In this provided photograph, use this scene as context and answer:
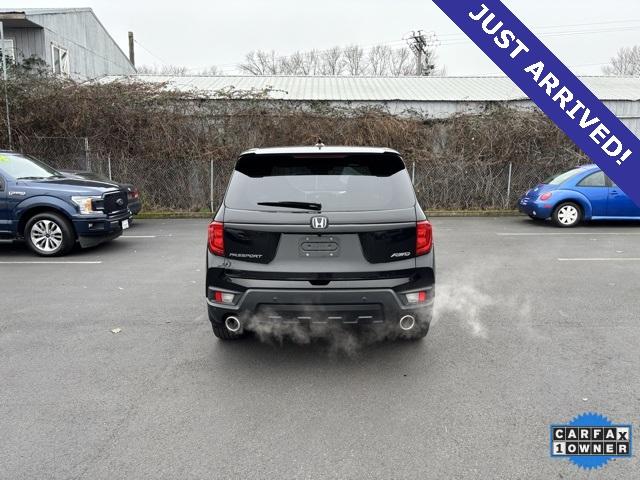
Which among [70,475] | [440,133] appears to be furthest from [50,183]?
[440,133]

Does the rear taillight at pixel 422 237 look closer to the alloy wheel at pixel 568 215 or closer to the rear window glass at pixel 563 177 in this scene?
the alloy wheel at pixel 568 215

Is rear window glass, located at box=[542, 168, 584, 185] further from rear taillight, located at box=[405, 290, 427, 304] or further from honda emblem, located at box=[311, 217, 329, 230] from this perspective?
honda emblem, located at box=[311, 217, 329, 230]

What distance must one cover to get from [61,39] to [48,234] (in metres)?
17.8

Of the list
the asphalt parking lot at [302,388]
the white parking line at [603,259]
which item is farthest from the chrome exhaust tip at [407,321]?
the white parking line at [603,259]

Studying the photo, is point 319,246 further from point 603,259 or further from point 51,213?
point 51,213

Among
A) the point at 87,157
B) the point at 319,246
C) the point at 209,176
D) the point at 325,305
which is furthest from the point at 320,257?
the point at 87,157

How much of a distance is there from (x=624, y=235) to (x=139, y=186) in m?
13.0

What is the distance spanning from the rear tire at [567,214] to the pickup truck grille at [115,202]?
9795 mm

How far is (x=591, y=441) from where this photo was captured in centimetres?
309

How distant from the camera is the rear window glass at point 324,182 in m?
3.95

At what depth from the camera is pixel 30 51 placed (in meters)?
21.0

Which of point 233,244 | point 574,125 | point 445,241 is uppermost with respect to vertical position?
point 574,125

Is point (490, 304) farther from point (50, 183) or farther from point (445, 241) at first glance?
point (50, 183)

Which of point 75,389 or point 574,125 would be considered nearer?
point 574,125
